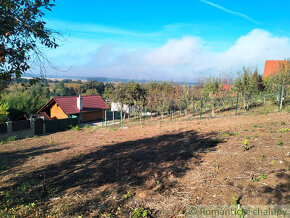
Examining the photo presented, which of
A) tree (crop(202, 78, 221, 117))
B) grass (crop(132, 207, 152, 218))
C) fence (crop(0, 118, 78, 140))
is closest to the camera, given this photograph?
grass (crop(132, 207, 152, 218))

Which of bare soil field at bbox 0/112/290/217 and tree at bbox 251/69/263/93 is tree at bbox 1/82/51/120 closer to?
bare soil field at bbox 0/112/290/217

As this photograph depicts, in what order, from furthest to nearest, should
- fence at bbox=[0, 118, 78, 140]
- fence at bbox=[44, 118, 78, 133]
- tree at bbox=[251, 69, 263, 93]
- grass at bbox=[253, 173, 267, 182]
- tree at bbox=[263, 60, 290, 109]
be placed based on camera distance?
fence at bbox=[44, 118, 78, 133] < tree at bbox=[251, 69, 263, 93] < fence at bbox=[0, 118, 78, 140] < tree at bbox=[263, 60, 290, 109] < grass at bbox=[253, 173, 267, 182]

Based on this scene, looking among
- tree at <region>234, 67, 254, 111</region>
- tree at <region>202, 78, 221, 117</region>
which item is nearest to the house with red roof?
tree at <region>202, 78, 221, 117</region>

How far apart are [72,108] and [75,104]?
1.06 m

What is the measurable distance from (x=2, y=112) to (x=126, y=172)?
17050 millimetres

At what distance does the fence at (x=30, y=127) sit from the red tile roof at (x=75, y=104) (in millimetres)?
5569

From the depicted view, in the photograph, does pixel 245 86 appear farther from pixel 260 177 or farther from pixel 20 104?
pixel 20 104

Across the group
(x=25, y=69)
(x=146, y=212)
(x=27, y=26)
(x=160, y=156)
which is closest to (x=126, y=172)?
(x=160, y=156)

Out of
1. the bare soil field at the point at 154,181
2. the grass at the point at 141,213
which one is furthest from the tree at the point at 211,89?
the grass at the point at 141,213

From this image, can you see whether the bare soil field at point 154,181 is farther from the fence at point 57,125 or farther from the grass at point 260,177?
the fence at point 57,125

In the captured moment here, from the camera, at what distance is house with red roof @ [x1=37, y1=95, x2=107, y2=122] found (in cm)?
2819

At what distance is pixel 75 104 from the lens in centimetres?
2970

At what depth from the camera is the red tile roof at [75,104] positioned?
28109 millimetres

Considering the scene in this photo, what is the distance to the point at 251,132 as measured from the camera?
7.87m
